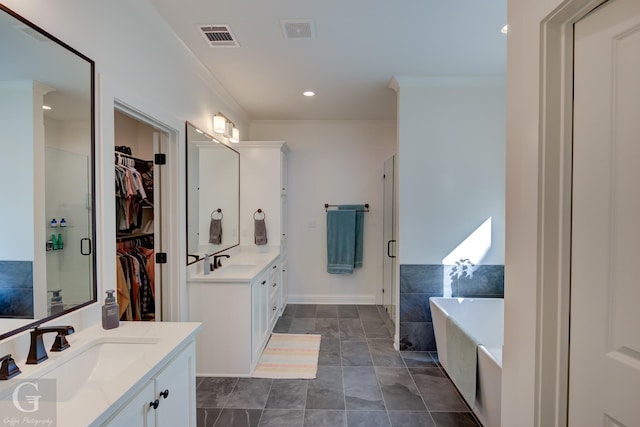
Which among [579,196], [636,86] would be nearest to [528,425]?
[579,196]

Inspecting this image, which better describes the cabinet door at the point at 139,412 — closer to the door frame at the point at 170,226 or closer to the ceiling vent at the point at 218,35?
the door frame at the point at 170,226

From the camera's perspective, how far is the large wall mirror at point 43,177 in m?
1.09

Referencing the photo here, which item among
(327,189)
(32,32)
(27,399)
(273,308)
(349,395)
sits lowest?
(349,395)

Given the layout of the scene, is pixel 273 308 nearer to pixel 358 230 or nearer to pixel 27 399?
pixel 358 230

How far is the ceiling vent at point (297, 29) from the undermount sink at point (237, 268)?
199 centimetres

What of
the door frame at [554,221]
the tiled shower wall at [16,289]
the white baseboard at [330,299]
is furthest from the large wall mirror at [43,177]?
the white baseboard at [330,299]

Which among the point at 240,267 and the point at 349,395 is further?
the point at 240,267

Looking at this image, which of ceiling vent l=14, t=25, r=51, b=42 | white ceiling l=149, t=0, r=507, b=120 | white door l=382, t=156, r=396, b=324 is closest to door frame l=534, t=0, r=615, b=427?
white ceiling l=149, t=0, r=507, b=120

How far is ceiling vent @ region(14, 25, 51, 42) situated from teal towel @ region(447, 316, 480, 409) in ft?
9.07

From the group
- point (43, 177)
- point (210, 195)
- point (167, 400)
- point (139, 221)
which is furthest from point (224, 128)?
point (167, 400)

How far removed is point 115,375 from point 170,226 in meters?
1.27

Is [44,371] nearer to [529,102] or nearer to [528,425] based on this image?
[528,425]

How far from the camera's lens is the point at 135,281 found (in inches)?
109
